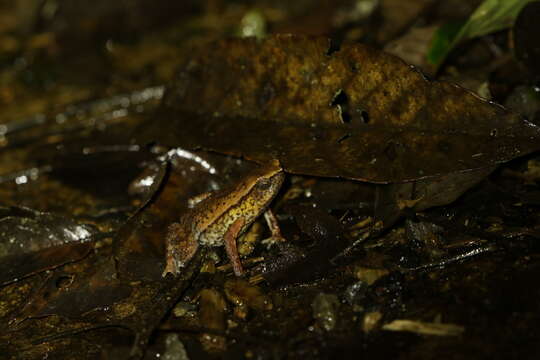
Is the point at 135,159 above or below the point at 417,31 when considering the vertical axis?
below

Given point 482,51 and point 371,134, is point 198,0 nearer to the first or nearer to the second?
point 482,51

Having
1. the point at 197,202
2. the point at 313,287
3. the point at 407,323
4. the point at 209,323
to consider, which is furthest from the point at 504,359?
the point at 197,202

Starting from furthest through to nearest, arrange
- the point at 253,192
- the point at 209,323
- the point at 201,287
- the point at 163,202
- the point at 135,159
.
A: the point at 135,159 < the point at 163,202 < the point at 253,192 < the point at 201,287 < the point at 209,323

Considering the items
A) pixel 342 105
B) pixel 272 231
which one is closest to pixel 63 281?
pixel 272 231

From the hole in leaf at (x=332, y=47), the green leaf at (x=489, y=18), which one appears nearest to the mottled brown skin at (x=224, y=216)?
the hole in leaf at (x=332, y=47)

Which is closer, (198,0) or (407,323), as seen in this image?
(407,323)

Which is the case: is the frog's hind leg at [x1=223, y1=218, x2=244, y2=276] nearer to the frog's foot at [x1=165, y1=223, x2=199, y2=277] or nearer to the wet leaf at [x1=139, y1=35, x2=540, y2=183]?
the frog's foot at [x1=165, y1=223, x2=199, y2=277]

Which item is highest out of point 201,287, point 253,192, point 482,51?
point 482,51
